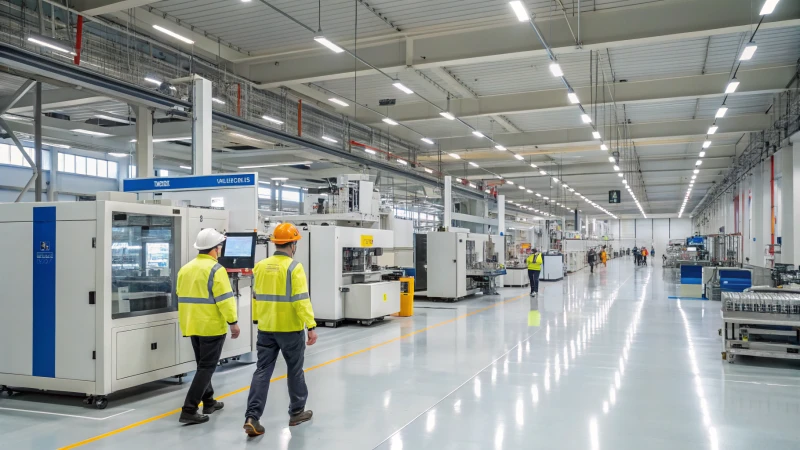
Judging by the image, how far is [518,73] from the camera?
11.4 metres

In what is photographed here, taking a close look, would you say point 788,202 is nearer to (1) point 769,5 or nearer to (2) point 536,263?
(2) point 536,263

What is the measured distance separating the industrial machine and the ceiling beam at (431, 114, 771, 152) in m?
9.67

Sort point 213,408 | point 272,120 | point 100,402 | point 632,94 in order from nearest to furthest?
point 213,408 → point 100,402 → point 272,120 → point 632,94

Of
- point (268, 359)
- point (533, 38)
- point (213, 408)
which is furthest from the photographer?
point (533, 38)

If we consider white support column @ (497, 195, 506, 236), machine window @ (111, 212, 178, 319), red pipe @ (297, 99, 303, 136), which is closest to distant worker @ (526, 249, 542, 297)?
white support column @ (497, 195, 506, 236)

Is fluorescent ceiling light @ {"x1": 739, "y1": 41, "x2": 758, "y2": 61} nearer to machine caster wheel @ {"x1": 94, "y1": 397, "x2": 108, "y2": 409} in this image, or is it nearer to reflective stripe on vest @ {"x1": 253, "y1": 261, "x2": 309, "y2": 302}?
reflective stripe on vest @ {"x1": 253, "y1": 261, "x2": 309, "y2": 302}

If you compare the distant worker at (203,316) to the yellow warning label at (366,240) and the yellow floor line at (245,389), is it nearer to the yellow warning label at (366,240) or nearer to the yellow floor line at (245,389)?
the yellow floor line at (245,389)

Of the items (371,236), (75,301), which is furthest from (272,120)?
(75,301)

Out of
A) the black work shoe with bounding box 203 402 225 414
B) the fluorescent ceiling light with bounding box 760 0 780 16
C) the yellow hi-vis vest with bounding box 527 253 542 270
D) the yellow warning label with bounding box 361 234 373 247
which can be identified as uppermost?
the fluorescent ceiling light with bounding box 760 0 780 16

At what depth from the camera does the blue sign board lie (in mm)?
6425

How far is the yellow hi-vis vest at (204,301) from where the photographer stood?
443 centimetres

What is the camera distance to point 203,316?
4430 mm

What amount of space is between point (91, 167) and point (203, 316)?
1593 cm

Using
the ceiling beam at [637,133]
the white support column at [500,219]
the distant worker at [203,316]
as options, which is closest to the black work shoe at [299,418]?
the distant worker at [203,316]
